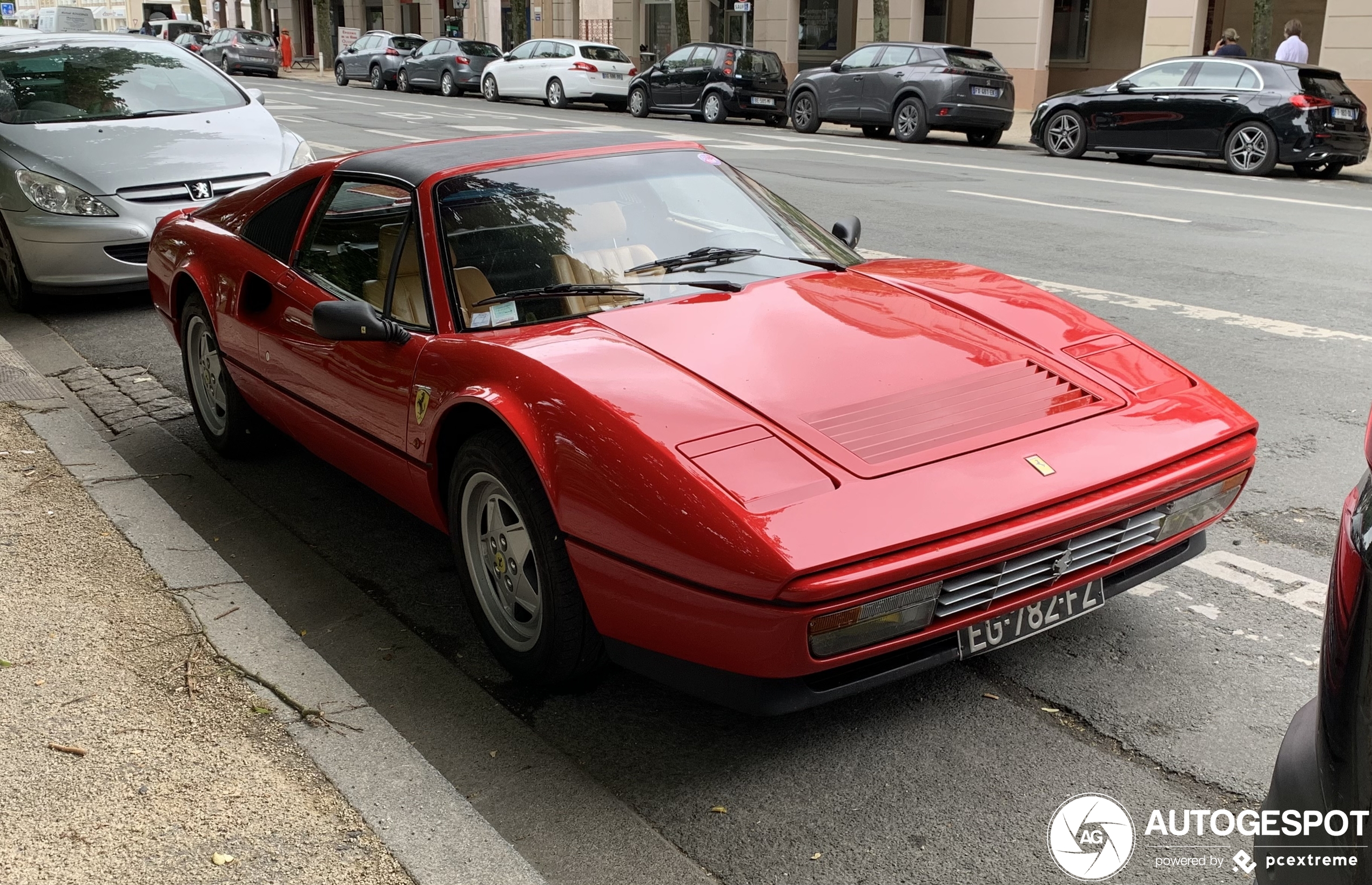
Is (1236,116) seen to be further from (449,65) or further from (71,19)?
(71,19)

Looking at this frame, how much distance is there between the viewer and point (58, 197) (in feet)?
25.4

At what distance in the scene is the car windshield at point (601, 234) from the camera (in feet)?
12.5

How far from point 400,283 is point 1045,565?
7.07 ft

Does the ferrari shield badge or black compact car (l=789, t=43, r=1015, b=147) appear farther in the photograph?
black compact car (l=789, t=43, r=1015, b=147)

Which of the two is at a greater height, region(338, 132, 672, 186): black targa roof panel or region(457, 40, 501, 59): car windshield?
region(457, 40, 501, 59): car windshield

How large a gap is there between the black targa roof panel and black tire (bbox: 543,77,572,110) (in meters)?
26.0

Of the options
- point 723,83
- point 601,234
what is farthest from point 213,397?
point 723,83

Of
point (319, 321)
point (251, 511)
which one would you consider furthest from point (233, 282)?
point (319, 321)

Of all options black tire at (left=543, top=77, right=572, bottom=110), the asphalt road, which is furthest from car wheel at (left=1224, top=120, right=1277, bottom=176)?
black tire at (left=543, top=77, right=572, bottom=110)

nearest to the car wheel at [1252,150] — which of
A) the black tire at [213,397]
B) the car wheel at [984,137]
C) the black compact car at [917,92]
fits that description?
the black compact car at [917,92]

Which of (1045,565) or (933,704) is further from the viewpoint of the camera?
(933,704)

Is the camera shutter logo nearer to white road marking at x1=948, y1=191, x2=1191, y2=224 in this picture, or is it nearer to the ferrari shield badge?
the ferrari shield badge

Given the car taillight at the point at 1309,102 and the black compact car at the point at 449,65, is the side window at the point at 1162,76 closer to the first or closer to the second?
the car taillight at the point at 1309,102

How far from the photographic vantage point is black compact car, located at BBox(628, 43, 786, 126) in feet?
80.4
